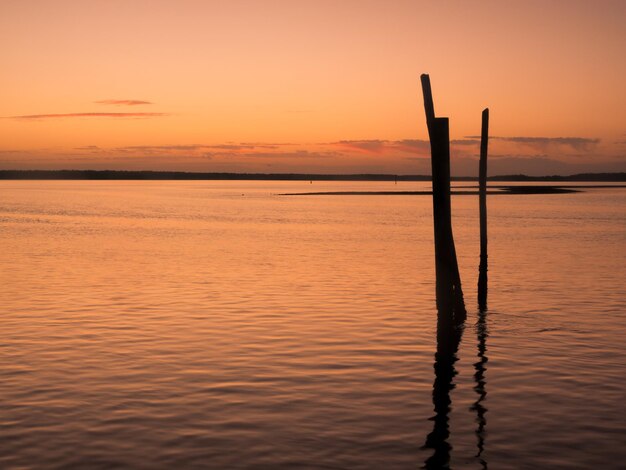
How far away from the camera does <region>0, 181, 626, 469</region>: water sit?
10.4 m

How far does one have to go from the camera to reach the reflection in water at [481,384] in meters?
10.8

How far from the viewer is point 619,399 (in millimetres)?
12898

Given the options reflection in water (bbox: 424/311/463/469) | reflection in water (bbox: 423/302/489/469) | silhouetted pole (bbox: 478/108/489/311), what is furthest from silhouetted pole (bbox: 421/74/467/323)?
silhouetted pole (bbox: 478/108/489/311)

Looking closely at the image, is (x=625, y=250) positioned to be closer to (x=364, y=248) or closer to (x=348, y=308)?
(x=364, y=248)

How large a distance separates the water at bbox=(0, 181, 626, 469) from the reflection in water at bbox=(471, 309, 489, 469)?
0.04 meters

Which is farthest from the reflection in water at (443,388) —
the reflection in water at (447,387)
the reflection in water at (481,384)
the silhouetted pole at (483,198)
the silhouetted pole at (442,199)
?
the silhouetted pole at (483,198)

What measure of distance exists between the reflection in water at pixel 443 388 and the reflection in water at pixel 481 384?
39 cm

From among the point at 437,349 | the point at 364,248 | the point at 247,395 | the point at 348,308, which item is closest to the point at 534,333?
the point at 437,349

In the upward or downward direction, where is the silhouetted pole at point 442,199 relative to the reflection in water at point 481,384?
upward

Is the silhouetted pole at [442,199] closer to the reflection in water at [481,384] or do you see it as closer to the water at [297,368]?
the reflection in water at [481,384]

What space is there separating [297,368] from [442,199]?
6052 mm

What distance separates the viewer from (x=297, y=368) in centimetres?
1500

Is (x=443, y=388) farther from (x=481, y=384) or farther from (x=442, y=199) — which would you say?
(x=442, y=199)

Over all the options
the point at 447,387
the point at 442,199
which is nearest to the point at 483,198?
the point at 442,199
